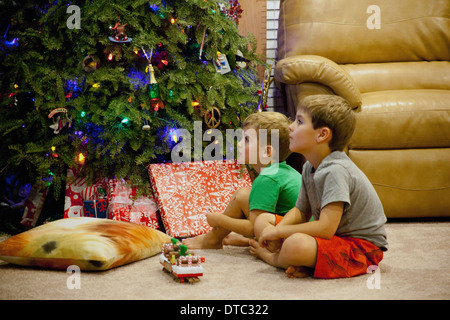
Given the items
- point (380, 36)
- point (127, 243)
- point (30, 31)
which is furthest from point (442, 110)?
point (30, 31)

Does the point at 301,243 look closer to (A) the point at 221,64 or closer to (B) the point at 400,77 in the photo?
(A) the point at 221,64

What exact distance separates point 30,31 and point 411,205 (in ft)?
6.73

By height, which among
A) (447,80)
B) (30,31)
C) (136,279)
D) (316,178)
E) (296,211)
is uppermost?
(30,31)

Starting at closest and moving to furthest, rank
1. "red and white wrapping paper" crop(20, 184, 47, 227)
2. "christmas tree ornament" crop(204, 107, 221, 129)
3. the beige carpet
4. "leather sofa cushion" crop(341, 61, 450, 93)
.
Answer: the beige carpet < "red and white wrapping paper" crop(20, 184, 47, 227) < "christmas tree ornament" crop(204, 107, 221, 129) < "leather sofa cushion" crop(341, 61, 450, 93)

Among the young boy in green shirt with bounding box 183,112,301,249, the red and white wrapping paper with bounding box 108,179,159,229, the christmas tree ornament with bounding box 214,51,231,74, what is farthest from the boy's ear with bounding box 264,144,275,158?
the christmas tree ornament with bounding box 214,51,231,74

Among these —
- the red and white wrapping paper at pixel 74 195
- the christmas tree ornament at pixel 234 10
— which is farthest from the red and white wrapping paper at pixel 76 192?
the christmas tree ornament at pixel 234 10

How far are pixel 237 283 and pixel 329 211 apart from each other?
0.36m

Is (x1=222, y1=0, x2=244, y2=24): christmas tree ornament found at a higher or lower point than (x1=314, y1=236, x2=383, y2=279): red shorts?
higher

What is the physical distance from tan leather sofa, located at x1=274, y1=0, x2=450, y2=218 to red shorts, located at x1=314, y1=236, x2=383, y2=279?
2.86ft

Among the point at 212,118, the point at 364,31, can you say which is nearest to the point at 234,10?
the point at 364,31

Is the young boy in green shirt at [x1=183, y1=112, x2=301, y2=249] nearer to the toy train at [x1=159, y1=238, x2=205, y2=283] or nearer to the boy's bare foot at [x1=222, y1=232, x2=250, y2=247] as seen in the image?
the boy's bare foot at [x1=222, y1=232, x2=250, y2=247]

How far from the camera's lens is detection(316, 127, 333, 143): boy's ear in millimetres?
1604

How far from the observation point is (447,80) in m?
2.88
